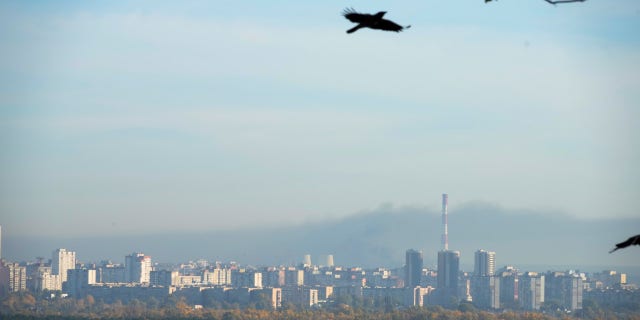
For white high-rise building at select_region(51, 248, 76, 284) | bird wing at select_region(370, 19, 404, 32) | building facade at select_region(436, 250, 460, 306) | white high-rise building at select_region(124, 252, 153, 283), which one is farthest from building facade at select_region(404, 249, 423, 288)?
bird wing at select_region(370, 19, 404, 32)

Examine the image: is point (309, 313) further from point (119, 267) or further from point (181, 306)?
point (119, 267)

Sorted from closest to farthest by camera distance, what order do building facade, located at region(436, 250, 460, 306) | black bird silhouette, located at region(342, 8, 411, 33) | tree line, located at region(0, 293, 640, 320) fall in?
black bird silhouette, located at region(342, 8, 411, 33)
tree line, located at region(0, 293, 640, 320)
building facade, located at region(436, 250, 460, 306)

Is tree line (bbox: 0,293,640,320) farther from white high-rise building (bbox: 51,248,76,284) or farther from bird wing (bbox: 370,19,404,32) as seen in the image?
bird wing (bbox: 370,19,404,32)

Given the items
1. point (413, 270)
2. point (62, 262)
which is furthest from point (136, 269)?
point (413, 270)

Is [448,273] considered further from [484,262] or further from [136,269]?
[136,269]

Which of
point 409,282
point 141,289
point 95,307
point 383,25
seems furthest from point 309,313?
point 383,25

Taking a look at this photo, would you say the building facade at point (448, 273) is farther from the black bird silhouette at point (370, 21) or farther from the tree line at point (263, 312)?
the black bird silhouette at point (370, 21)

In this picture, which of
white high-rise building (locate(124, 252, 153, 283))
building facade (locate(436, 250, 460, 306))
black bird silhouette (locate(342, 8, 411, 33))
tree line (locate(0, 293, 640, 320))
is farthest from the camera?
white high-rise building (locate(124, 252, 153, 283))

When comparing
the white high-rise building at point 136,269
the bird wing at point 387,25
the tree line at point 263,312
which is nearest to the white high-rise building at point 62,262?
the white high-rise building at point 136,269
